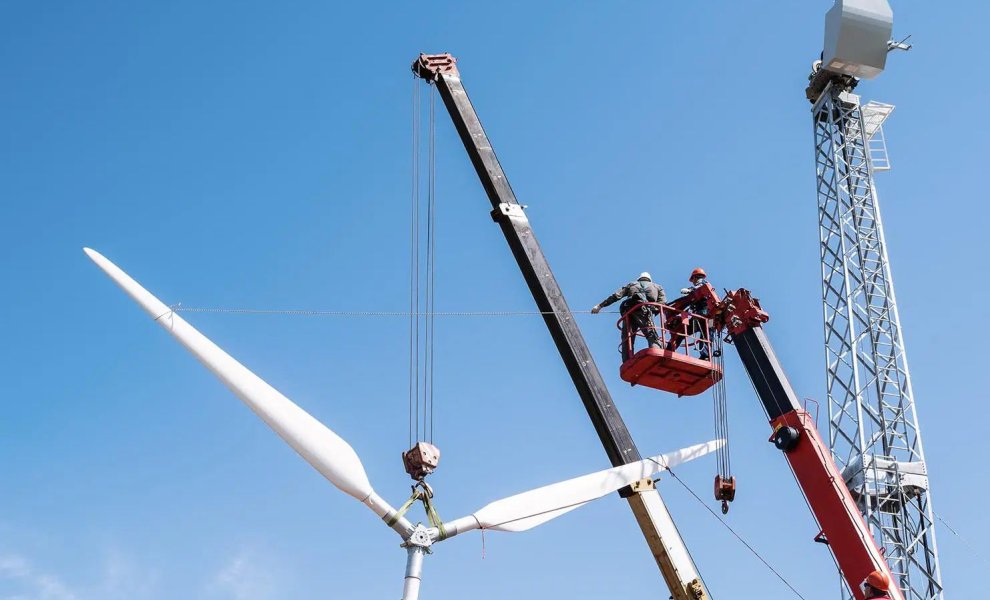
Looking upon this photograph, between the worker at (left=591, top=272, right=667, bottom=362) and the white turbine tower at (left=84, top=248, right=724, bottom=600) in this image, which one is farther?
the worker at (left=591, top=272, right=667, bottom=362)

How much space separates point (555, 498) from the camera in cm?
1565

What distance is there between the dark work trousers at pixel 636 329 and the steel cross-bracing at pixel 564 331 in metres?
1.15

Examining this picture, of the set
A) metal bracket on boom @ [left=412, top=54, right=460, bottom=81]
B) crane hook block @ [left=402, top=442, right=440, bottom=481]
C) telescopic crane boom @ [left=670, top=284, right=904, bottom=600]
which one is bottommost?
crane hook block @ [left=402, top=442, right=440, bottom=481]

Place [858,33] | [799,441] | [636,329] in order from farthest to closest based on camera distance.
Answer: [858,33]
[636,329]
[799,441]

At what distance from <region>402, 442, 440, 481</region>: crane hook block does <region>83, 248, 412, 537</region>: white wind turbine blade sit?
1084 millimetres

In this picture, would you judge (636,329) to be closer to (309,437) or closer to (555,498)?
(555,498)

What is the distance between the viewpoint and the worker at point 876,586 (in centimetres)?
1540

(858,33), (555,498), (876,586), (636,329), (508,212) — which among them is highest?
(858,33)

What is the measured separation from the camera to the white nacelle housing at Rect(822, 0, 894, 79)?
30172mm

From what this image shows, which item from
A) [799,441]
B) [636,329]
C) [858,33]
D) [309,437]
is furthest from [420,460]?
[858,33]

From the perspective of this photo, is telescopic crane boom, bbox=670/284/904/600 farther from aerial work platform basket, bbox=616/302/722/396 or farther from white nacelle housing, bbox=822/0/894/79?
white nacelle housing, bbox=822/0/894/79

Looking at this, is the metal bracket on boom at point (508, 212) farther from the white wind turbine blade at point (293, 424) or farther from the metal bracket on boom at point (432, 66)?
the white wind turbine blade at point (293, 424)

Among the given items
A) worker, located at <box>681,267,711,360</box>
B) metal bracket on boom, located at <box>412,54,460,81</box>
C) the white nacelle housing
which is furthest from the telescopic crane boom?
the white nacelle housing

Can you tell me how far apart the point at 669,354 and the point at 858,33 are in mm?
15596
